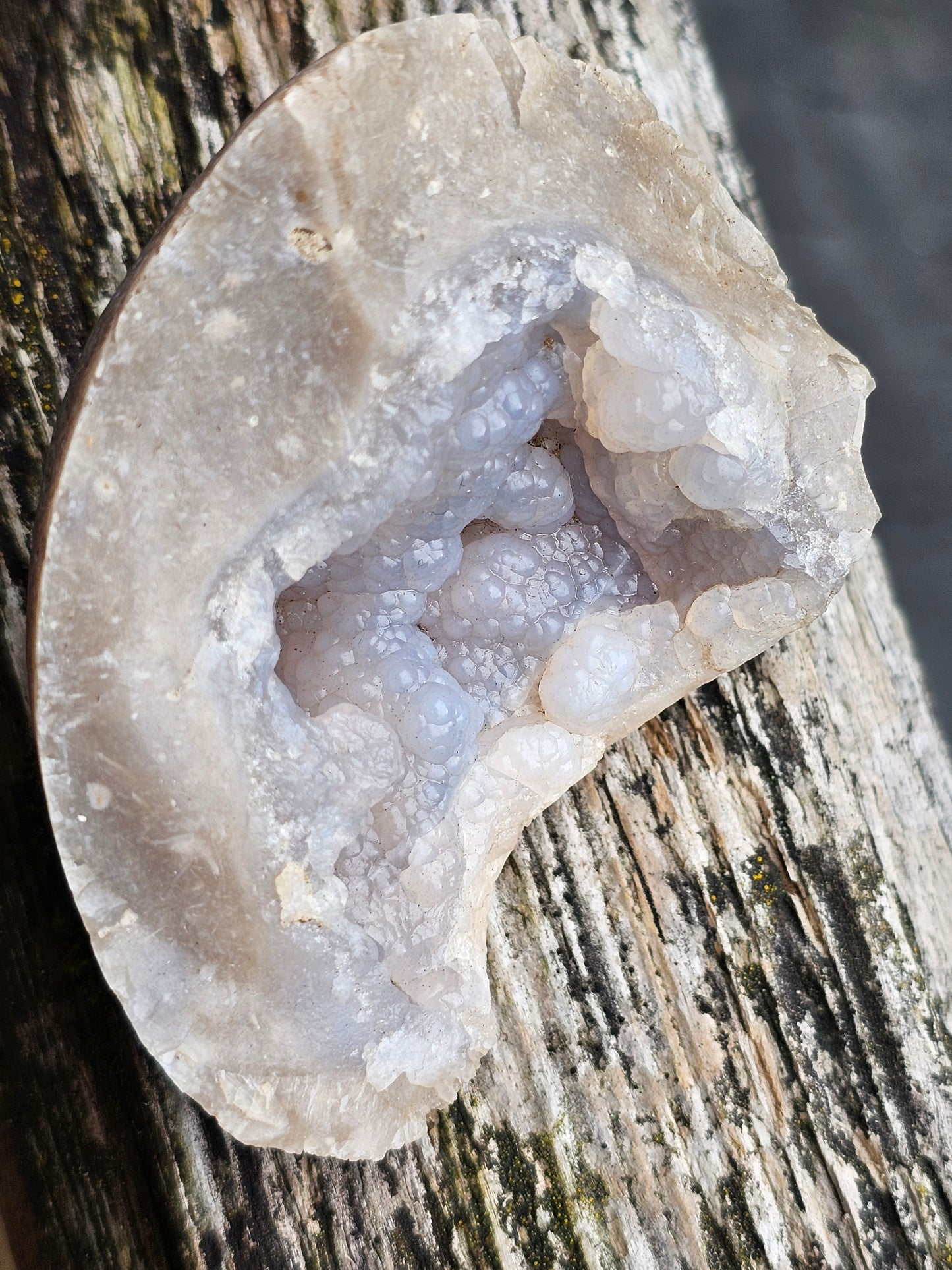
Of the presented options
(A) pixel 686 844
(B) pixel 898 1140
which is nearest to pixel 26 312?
(A) pixel 686 844

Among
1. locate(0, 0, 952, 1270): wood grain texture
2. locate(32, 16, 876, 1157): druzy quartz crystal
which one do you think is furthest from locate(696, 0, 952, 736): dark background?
locate(32, 16, 876, 1157): druzy quartz crystal

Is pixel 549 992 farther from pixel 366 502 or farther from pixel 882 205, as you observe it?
pixel 882 205

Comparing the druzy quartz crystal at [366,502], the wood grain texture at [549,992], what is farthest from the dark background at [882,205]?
the druzy quartz crystal at [366,502]

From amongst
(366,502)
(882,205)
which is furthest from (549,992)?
(882,205)

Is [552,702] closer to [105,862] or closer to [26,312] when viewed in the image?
[105,862]

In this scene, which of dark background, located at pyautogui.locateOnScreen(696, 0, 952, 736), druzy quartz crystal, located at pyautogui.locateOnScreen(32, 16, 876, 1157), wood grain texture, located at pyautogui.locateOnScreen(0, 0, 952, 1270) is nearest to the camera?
druzy quartz crystal, located at pyautogui.locateOnScreen(32, 16, 876, 1157)

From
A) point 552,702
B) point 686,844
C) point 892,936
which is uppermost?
point 552,702

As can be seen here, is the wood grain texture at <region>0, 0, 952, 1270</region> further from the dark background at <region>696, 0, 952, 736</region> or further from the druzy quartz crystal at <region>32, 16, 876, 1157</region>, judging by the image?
the dark background at <region>696, 0, 952, 736</region>
